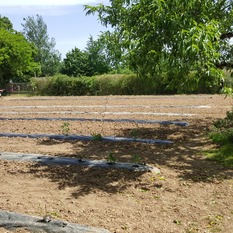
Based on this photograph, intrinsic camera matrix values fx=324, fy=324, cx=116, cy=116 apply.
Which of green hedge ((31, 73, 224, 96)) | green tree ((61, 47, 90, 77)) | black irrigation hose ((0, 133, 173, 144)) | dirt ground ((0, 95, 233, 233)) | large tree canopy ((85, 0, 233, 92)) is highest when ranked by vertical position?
green tree ((61, 47, 90, 77))

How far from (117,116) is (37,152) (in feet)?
16.5

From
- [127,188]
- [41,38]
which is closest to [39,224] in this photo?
[127,188]

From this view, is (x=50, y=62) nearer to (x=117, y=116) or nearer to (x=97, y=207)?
(x=117, y=116)

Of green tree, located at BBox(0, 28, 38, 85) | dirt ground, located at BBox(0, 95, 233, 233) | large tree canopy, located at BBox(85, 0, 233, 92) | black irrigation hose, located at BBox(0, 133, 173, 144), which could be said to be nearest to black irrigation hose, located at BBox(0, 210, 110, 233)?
dirt ground, located at BBox(0, 95, 233, 233)

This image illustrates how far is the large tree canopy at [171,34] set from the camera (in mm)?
4148

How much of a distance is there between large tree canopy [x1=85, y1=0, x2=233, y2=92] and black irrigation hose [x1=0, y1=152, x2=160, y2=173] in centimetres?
160

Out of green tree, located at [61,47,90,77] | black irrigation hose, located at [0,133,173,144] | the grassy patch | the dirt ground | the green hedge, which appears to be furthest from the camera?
green tree, located at [61,47,90,77]

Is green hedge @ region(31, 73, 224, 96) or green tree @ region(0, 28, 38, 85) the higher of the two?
green tree @ region(0, 28, 38, 85)

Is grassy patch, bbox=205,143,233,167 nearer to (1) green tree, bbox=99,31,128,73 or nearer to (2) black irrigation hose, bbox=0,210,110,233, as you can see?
(1) green tree, bbox=99,31,128,73

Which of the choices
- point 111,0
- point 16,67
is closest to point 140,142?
point 111,0

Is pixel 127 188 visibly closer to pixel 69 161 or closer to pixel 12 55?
pixel 69 161

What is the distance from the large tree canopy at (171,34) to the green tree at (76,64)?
1606 inches

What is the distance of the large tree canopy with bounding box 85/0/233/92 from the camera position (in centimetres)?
415

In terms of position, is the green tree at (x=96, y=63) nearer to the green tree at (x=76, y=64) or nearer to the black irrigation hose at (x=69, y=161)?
the green tree at (x=76, y=64)
